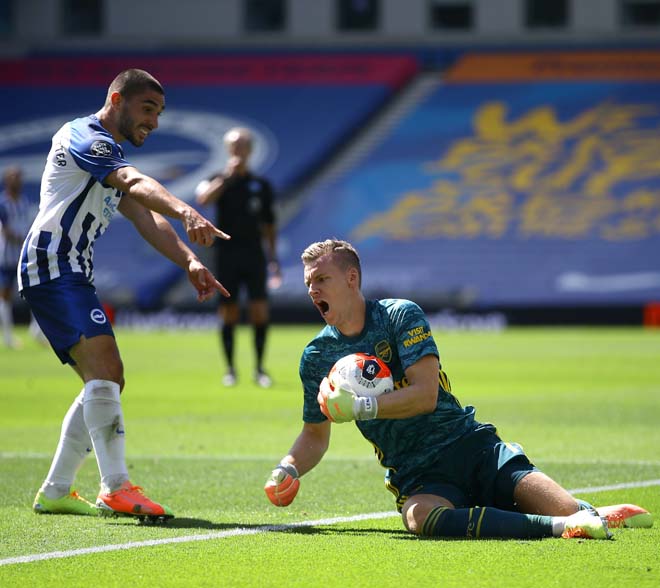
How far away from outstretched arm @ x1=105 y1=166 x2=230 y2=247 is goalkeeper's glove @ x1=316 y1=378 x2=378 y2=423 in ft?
2.51

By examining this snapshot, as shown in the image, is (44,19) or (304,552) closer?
(304,552)

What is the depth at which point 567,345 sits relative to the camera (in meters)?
20.9

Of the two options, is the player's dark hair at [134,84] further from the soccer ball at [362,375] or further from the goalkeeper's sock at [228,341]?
the goalkeeper's sock at [228,341]

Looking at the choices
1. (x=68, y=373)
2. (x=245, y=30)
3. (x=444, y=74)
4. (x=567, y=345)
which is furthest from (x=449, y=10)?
(x=68, y=373)

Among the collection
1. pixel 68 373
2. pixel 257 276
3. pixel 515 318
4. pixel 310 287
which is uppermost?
pixel 310 287

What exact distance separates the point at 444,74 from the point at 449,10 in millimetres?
2866

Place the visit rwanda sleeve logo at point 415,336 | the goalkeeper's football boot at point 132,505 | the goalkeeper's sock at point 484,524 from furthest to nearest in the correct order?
the goalkeeper's football boot at point 132,505
the visit rwanda sleeve logo at point 415,336
the goalkeeper's sock at point 484,524

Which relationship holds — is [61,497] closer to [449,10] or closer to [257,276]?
[257,276]

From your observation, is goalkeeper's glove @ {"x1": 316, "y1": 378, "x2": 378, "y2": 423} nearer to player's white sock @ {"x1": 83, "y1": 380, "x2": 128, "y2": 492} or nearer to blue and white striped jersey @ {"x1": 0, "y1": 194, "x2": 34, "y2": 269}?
player's white sock @ {"x1": 83, "y1": 380, "x2": 128, "y2": 492}

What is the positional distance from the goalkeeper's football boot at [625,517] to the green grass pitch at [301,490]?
0.35ft

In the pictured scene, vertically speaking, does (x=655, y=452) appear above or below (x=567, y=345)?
above

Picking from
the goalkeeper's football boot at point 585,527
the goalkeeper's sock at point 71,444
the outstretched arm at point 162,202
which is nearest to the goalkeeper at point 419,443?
the goalkeeper's football boot at point 585,527

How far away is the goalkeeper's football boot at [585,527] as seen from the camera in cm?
522

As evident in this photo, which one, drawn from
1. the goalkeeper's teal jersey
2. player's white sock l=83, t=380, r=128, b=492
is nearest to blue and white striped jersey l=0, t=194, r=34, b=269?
player's white sock l=83, t=380, r=128, b=492
